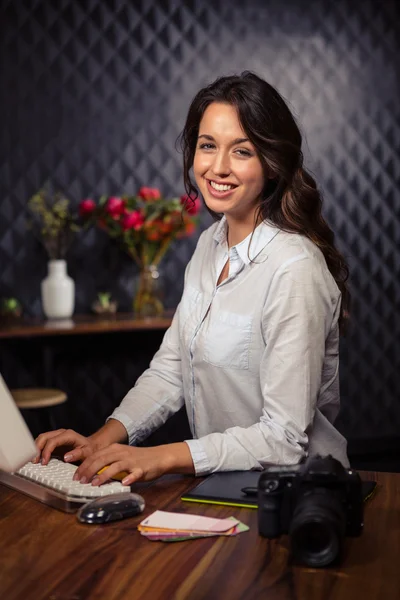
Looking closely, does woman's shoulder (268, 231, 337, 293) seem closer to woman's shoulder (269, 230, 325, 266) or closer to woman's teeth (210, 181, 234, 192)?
woman's shoulder (269, 230, 325, 266)

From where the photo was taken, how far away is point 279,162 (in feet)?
6.64

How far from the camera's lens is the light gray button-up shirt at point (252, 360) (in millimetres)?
1795

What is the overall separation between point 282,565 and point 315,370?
61 centimetres

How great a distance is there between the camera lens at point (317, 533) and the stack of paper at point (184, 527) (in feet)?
0.56

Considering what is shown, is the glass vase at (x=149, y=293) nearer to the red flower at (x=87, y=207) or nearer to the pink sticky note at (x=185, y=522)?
the red flower at (x=87, y=207)

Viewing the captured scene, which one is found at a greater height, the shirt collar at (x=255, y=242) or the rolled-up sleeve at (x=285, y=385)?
the shirt collar at (x=255, y=242)

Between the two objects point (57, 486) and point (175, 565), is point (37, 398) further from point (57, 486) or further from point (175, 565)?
point (175, 565)

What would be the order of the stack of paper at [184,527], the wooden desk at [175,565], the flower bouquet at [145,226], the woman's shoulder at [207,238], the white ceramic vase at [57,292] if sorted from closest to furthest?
1. the wooden desk at [175,565]
2. the stack of paper at [184,527]
3. the woman's shoulder at [207,238]
4. the white ceramic vase at [57,292]
5. the flower bouquet at [145,226]

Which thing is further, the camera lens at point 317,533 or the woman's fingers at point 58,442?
the woman's fingers at point 58,442

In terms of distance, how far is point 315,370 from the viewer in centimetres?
184

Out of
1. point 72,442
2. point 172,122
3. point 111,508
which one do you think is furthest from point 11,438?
point 172,122

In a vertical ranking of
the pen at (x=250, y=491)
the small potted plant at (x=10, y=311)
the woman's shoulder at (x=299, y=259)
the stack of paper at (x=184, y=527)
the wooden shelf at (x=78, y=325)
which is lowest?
the wooden shelf at (x=78, y=325)

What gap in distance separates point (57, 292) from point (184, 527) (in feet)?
9.44

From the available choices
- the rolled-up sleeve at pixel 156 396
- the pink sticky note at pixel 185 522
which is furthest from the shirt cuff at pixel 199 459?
the rolled-up sleeve at pixel 156 396
